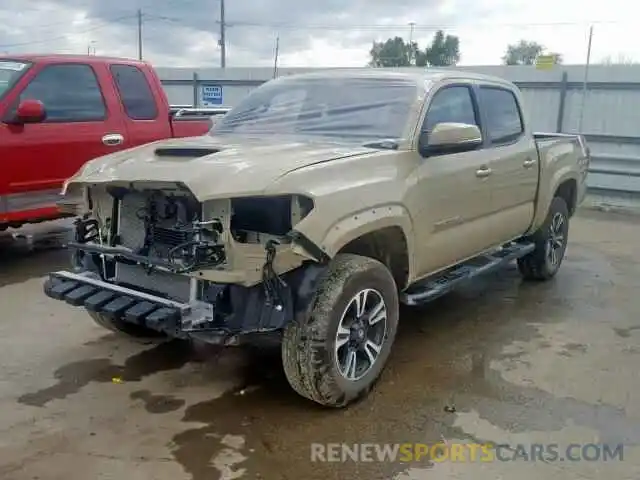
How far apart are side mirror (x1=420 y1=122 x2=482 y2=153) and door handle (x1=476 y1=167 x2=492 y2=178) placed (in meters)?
0.52

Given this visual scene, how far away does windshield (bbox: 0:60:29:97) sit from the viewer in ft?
21.5

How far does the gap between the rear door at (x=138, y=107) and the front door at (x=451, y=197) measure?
3.66 meters

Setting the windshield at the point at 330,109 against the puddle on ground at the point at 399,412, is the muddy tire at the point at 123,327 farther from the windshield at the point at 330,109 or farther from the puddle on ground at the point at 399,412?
the windshield at the point at 330,109

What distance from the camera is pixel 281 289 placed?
3.70m

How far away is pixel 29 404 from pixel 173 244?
1240mm

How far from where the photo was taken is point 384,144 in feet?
14.5

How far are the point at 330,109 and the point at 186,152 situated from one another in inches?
49.2

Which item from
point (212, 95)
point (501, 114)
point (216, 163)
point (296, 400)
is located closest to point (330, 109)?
point (216, 163)

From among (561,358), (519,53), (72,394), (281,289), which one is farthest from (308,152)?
(519,53)

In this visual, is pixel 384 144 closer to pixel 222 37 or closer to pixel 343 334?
pixel 343 334

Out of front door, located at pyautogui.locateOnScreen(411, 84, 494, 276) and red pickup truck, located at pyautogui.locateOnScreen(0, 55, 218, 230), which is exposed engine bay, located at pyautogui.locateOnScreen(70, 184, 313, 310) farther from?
red pickup truck, located at pyautogui.locateOnScreen(0, 55, 218, 230)

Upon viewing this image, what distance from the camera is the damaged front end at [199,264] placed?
359 centimetres

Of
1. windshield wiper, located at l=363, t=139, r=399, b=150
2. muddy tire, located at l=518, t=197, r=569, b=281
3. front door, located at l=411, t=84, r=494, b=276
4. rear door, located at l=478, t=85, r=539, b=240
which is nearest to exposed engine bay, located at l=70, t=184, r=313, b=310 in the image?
windshield wiper, located at l=363, t=139, r=399, b=150

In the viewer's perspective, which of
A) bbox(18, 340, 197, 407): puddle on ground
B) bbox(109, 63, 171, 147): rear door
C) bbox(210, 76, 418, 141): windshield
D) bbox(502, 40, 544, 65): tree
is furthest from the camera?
bbox(502, 40, 544, 65): tree
